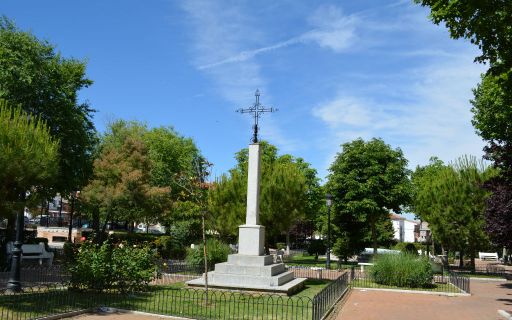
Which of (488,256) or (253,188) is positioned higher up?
(253,188)

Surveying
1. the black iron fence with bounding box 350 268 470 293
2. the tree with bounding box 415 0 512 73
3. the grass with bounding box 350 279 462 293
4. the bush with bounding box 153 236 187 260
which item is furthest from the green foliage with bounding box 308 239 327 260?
the tree with bounding box 415 0 512 73

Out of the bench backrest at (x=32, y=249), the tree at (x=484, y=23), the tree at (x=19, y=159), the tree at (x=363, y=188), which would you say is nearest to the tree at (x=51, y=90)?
the bench backrest at (x=32, y=249)

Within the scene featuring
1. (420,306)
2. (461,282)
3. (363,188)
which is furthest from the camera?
(363,188)

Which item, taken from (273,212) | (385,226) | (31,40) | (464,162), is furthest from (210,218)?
(385,226)

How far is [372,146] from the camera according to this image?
35375 mm

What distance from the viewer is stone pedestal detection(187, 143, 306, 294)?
615 inches

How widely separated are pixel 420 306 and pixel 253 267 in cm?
570

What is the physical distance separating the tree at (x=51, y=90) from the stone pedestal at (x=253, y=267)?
8.45 meters

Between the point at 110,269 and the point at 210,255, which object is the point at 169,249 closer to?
the point at 210,255

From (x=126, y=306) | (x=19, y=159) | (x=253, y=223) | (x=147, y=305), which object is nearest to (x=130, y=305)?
(x=126, y=306)

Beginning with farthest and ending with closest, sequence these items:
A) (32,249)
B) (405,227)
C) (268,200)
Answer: (405,227), (268,200), (32,249)

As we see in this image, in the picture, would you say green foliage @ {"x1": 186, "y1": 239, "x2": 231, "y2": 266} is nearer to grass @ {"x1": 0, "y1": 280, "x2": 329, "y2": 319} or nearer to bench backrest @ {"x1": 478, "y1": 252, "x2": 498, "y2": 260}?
grass @ {"x1": 0, "y1": 280, "x2": 329, "y2": 319}

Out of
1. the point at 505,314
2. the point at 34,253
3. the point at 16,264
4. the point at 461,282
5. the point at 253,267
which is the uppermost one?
the point at 16,264

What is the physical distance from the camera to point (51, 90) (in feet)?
67.2
